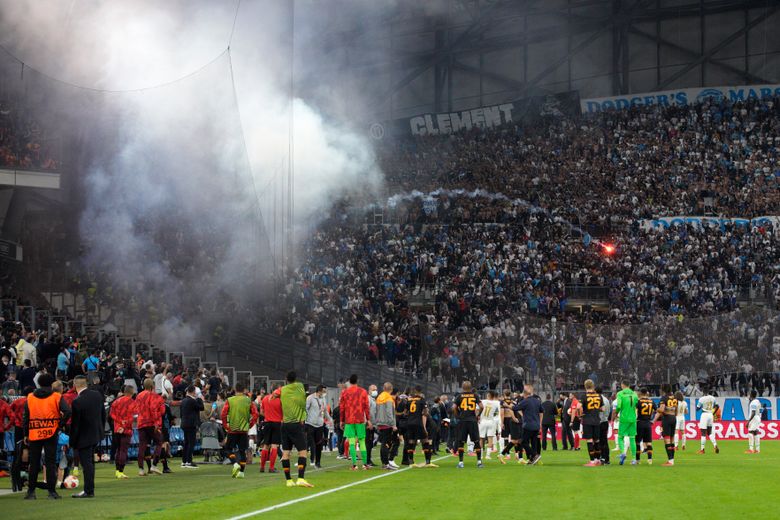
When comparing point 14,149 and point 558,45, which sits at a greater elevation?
point 558,45

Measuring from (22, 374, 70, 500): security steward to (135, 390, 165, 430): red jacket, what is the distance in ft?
17.5

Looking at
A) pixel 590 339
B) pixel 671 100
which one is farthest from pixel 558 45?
pixel 590 339

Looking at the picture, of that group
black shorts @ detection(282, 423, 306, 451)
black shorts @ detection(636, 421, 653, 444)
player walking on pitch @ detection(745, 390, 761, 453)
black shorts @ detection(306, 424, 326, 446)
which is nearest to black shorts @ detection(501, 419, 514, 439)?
black shorts @ detection(636, 421, 653, 444)

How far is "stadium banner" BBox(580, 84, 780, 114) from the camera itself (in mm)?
63281

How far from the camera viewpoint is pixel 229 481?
21.3 meters

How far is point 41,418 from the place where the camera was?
17.5 m

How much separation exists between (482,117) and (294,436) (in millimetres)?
49995

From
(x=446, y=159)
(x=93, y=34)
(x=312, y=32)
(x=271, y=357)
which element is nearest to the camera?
(x=93, y=34)

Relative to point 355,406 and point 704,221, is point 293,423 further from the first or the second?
point 704,221

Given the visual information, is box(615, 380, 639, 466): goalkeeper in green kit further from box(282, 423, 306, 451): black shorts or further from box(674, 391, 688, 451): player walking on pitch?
box(282, 423, 306, 451): black shorts

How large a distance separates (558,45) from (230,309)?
33508mm

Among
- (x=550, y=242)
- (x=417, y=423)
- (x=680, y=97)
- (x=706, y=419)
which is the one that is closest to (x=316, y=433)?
(x=417, y=423)

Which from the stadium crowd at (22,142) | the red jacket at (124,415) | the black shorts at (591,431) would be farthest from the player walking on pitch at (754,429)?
the stadium crowd at (22,142)

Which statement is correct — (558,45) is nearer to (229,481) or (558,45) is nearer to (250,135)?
(250,135)
